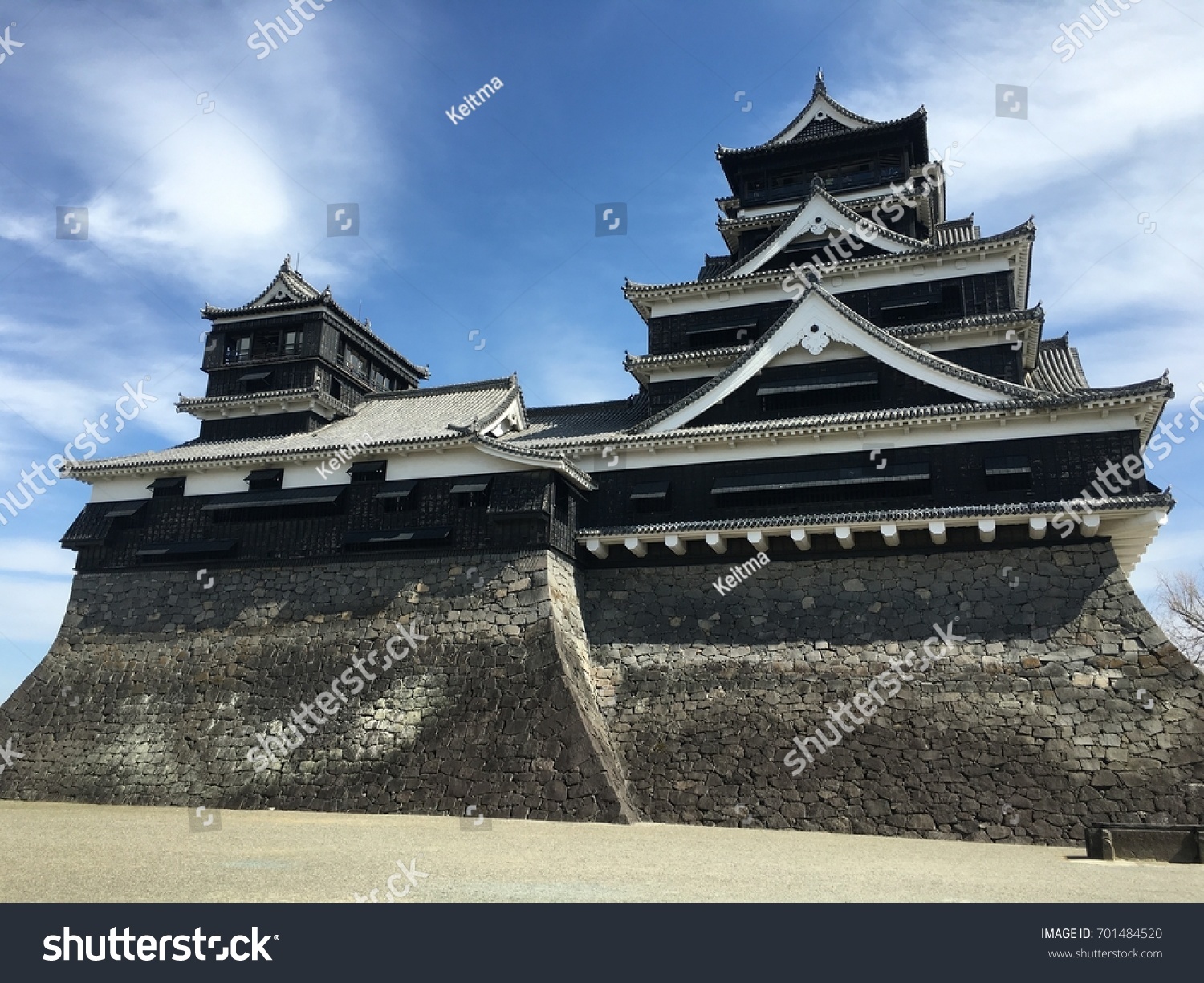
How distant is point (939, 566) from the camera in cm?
1792

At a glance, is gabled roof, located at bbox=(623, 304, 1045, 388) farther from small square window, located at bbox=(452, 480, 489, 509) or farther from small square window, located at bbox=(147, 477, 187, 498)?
small square window, located at bbox=(147, 477, 187, 498)

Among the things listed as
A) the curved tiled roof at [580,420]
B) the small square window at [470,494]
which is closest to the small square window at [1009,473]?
the curved tiled roof at [580,420]

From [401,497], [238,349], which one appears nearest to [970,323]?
[401,497]

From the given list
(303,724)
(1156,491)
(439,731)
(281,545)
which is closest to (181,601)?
(281,545)

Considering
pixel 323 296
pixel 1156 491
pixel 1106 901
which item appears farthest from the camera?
pixel 323 296

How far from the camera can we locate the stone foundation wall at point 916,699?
48.9 feet

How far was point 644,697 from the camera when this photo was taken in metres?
18.3

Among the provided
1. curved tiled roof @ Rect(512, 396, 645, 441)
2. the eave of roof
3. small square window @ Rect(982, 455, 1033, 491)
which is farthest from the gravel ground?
curved tiled roof @ Rect(512, 396, 645, 441)

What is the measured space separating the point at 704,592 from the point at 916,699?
498 cm

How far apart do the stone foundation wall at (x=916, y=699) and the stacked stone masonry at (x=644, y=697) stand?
4cm

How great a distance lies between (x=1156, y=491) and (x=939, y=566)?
4.12 meters

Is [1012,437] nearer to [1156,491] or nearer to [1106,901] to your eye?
[1156,491]

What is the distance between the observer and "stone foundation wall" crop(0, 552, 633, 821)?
54.6ft

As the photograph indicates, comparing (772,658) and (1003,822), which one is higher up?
(772,658)
